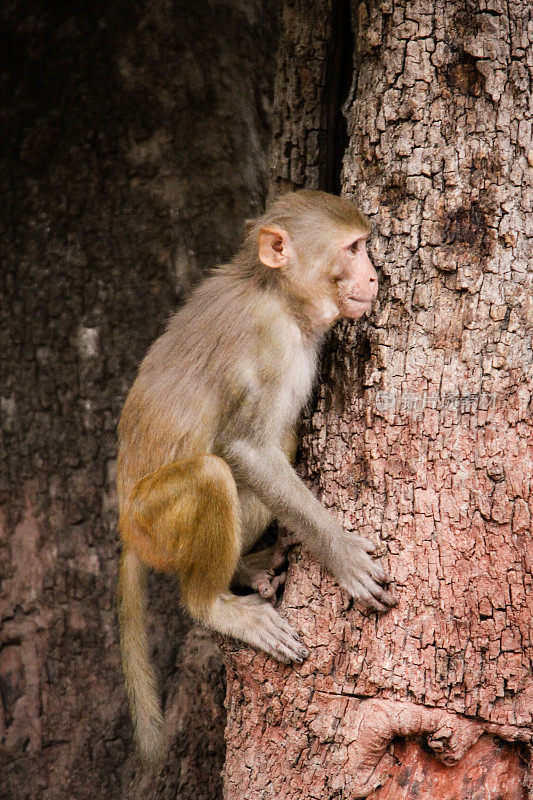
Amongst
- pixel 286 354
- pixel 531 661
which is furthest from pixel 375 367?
pixel 531 661

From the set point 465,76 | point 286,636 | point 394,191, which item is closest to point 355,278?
point 394,191

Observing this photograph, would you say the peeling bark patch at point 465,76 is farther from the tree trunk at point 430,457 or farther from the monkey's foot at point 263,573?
the monkey's foot at point 263,573

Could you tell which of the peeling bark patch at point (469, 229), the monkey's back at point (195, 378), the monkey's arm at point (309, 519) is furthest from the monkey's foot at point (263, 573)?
the peeling bark patch at point (469, 229)

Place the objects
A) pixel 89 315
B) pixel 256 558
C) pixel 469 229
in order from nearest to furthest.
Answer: pixel 469 229, pixel 256 558, pixel 89 315

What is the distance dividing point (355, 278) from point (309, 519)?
0.94m

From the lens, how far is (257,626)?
11.0 feet

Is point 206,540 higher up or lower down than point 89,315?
lower down

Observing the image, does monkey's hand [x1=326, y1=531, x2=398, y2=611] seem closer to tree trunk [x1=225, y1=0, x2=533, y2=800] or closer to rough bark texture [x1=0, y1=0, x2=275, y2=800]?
tree trunk [x1=225, y1=0, x2=533, y2=800]

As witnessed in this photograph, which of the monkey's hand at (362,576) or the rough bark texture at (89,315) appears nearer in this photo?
the monkey's hand at (362,576)

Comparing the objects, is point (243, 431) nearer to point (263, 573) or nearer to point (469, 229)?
point (263, 573)

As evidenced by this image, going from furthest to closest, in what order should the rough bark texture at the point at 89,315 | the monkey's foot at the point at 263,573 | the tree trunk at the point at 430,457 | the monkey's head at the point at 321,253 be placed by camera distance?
the rough bark texture at the point at 89,315 < the monkey's foot at the point at 263,573 < the monkey's head at the point at 321,253 < the tree trunk at the point at 430,457

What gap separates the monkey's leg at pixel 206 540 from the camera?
10.8 ft

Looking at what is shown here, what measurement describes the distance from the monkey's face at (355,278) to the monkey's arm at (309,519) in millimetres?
638

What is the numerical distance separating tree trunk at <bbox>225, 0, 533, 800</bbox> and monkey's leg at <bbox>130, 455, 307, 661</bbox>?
0.11 m
